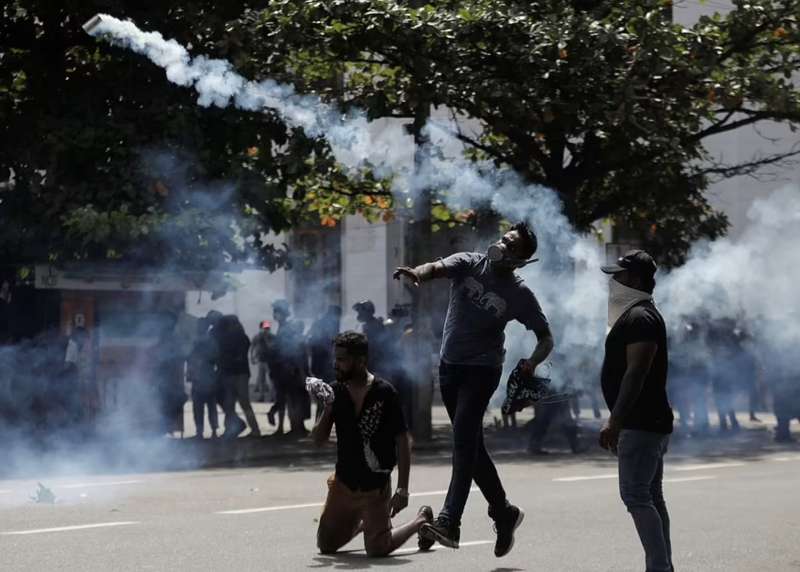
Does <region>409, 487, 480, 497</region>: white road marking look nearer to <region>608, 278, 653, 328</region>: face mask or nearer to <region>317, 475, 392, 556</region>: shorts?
<region>317, 475, 392, 556</region>: shorts

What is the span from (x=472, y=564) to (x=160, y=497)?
4.30 metres

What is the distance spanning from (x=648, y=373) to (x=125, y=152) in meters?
10.5

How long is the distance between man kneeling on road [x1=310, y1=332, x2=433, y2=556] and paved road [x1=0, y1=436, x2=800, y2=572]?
0.17m

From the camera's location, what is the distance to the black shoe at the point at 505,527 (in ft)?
25.7

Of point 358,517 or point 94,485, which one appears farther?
point 94,485

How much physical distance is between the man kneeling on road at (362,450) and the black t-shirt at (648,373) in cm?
175

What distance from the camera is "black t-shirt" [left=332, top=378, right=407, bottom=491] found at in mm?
8062

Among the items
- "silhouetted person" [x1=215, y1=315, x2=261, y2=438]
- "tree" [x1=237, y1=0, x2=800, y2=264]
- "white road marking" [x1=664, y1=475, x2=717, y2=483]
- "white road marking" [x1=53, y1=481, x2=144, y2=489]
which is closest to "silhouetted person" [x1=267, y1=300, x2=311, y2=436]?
"silhouetted person" [x1=215, y1=315, x2=261, y2=438]

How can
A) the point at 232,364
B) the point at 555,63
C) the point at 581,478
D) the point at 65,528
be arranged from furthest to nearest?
the point at 232,364 < the point at 555,63 < the point at 581,478 < the point at 65,528

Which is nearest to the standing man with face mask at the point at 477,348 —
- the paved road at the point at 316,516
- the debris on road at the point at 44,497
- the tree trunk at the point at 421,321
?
the paved road at the point at 316,516

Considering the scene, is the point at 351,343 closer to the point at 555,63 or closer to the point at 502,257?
the point at 502,257

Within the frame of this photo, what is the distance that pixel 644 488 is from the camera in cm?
650

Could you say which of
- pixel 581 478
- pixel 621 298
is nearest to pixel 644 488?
pixel 621 298

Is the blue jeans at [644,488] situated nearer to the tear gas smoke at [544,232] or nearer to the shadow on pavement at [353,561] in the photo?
the shadow on pavement at [353,561]
